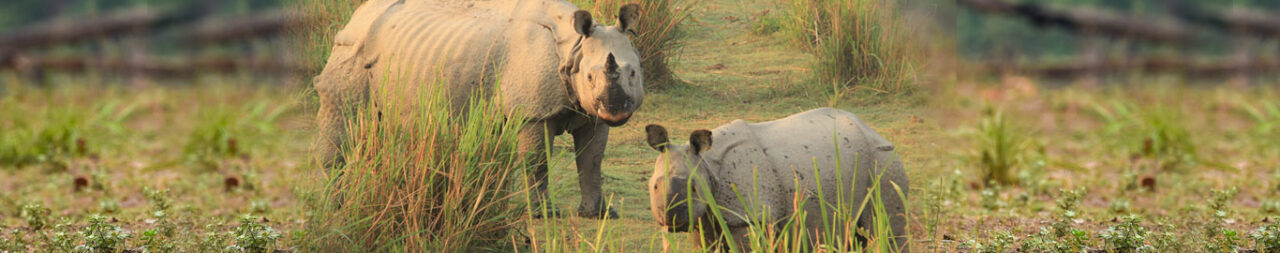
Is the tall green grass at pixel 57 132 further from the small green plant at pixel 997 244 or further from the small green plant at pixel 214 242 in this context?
the small green plant at pixel 997 244

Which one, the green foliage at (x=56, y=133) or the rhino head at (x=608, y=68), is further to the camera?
the green foliage at (x=56, y=133)

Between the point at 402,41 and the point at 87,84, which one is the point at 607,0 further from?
the point at 87,84

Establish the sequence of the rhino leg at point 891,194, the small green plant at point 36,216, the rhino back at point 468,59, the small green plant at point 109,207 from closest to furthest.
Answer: the rhino leg at point 891,194 < the rhino back at point 468,59 < the small green plant at point 36,216 < the small green plant at point 109,207

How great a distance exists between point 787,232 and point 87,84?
898cm

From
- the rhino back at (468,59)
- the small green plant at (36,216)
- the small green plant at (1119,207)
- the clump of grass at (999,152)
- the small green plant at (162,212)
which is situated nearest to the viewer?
the rhino back at (468,59)

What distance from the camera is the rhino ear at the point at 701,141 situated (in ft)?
11.8

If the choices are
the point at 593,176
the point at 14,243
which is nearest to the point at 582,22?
the point at 593,176

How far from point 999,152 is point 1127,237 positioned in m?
2.61

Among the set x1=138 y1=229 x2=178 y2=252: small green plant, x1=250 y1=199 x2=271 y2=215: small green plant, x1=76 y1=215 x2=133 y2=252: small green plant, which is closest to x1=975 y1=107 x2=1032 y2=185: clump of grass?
x1=250 y1=199 x2=271 y2=215: small green plant

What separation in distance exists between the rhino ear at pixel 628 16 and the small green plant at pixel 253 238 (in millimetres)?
2318

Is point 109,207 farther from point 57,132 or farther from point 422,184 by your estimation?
point 422,184

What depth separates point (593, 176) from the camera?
14.6 feet

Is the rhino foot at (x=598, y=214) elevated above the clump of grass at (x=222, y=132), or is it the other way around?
the rhino foot at (x=598, y=214)

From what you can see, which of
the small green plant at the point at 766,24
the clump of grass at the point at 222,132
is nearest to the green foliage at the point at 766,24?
the small green plant at the point at 766,24
